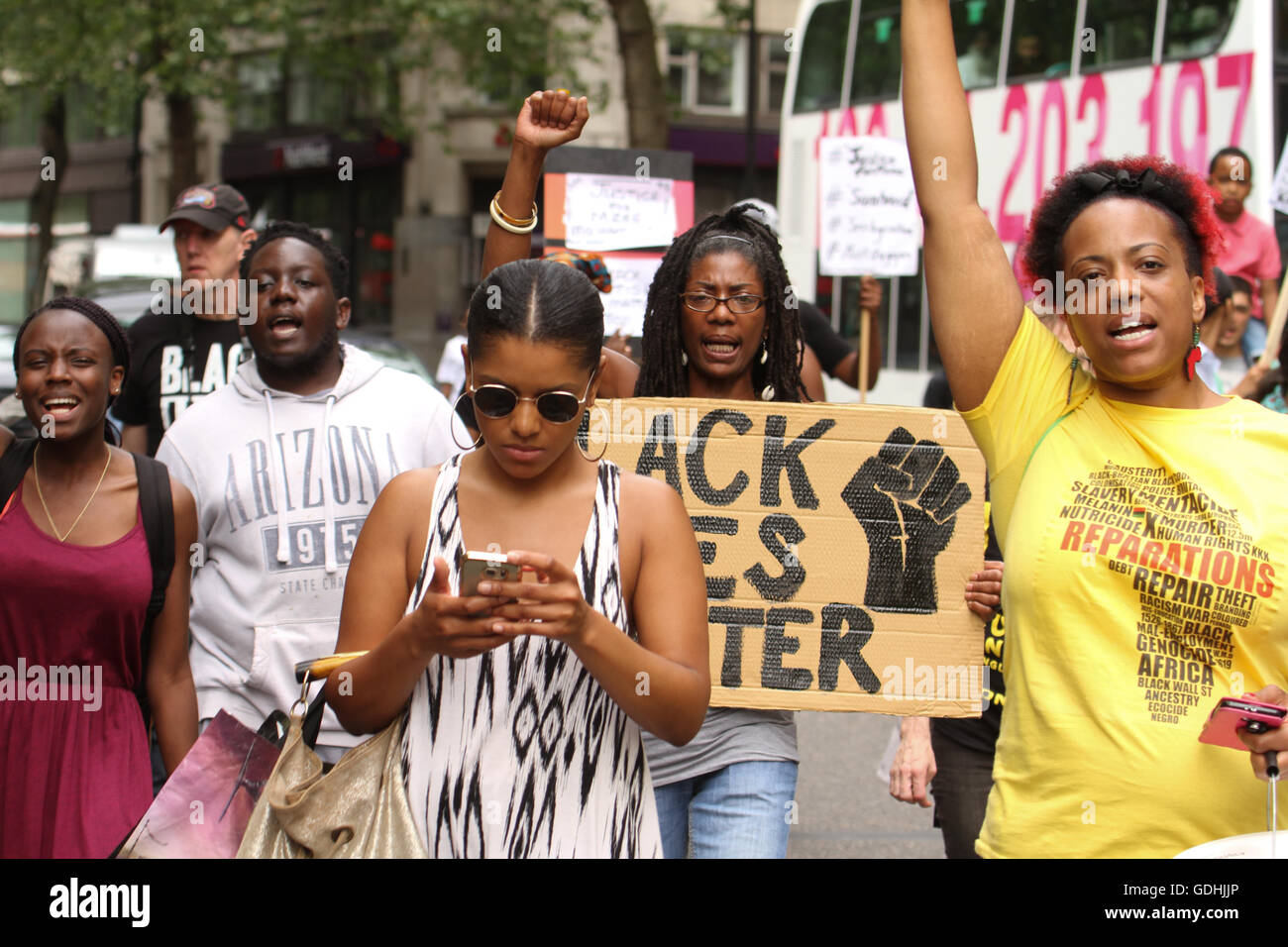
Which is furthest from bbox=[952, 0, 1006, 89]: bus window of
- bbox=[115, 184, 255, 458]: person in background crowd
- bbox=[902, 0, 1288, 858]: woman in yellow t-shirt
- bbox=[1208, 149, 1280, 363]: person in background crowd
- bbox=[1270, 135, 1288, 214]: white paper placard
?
bbox=[902, 0, 1288, 858]: woman in yellow t-shirt

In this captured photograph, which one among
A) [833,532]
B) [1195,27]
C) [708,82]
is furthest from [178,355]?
[708,82]

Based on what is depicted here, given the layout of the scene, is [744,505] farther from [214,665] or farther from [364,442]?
[214,665]

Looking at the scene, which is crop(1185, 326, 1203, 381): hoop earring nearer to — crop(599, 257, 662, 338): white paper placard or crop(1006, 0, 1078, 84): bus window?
crop(599, 257, 662, 338): white paper placard

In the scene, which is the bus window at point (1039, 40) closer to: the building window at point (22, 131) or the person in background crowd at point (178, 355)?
the person in background crowd at point (178, 355)

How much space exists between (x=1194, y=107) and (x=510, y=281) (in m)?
10.6

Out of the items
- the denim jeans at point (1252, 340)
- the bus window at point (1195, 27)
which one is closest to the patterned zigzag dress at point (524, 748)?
the denim jeans at point (1252, 340)

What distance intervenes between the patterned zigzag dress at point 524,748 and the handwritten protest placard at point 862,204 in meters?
5.91

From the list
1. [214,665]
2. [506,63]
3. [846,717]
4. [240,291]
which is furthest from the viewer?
[506,63]

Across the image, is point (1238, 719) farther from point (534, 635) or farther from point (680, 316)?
point (680, 316)

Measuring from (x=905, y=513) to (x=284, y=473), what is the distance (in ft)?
5.23

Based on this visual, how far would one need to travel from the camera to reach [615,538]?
8.16 ft

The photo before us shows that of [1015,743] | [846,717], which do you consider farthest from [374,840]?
[846,717]

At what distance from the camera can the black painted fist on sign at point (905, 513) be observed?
11.6 ft

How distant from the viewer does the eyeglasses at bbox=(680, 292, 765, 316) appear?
372 cm
